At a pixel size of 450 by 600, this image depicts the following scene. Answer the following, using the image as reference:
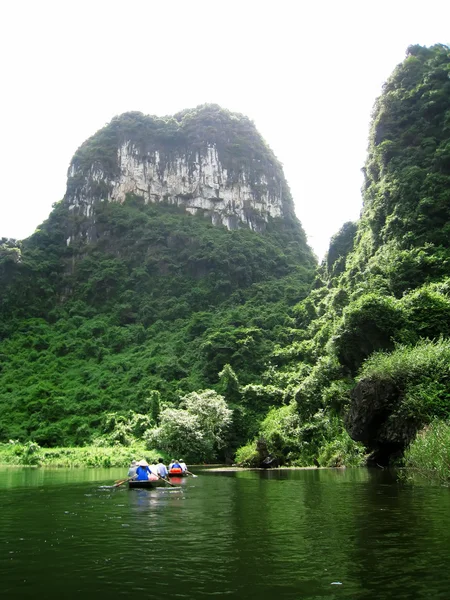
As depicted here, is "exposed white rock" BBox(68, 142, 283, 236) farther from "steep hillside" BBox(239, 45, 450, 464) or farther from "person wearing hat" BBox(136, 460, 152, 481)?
"person wearing hat" BBox(136, 460, 152, 481)

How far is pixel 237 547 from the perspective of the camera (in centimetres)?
857

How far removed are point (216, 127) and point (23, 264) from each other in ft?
179

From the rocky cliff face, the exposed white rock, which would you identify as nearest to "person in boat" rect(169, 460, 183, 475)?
the rocky cliff face

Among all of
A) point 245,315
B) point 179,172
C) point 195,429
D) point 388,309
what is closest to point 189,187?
point 179,172

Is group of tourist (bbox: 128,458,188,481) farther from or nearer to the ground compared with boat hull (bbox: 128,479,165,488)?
farther from the ground

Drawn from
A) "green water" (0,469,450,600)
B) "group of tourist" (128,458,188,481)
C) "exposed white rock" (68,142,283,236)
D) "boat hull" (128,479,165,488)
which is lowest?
"boat hull" (128,479,165,488)

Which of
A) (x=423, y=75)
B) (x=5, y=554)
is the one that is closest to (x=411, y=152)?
(x=423, y=75)

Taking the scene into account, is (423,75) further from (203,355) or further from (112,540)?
(112,540)

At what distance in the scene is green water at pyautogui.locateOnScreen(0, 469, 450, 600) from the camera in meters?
6.18

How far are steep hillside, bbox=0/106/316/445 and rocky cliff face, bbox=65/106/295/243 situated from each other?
0.95ft

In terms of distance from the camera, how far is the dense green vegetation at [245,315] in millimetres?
30750

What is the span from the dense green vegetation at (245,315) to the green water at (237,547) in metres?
8.68

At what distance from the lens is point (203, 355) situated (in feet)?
206

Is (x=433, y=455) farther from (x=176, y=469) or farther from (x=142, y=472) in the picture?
(x=176, y=469)
